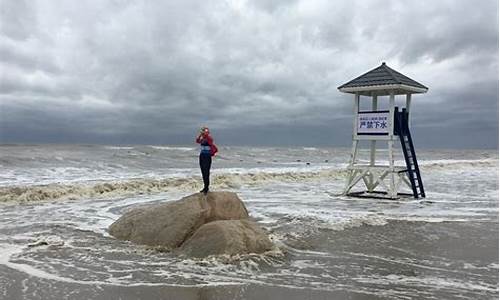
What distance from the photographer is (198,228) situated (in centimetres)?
909

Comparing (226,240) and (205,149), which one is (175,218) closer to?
(226,240)

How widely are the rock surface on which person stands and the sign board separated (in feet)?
26.7

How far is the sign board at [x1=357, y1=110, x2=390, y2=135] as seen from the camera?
16.8 meters

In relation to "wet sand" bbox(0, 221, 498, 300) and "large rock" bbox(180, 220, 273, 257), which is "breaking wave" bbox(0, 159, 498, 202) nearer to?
"wet sand" bbox(0, 221, 498, 300)

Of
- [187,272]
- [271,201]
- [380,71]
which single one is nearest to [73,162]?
[271,201]

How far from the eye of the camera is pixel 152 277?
22.7ft

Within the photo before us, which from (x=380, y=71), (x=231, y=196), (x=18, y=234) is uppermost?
(x=380, y=71)

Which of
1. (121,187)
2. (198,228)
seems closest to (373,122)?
(198,228)

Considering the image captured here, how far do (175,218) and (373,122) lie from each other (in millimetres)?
9845

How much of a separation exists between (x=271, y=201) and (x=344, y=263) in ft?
29.9

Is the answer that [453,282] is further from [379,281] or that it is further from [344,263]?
[344,263]

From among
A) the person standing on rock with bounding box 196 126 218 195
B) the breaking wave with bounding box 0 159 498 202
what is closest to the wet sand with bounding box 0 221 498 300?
the person standing on rock with bounding box 196 126 218 195

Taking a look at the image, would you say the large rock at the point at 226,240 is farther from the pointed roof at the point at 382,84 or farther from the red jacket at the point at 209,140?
the pointed roof at the point at 382,84

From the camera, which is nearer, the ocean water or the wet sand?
the wet sand
